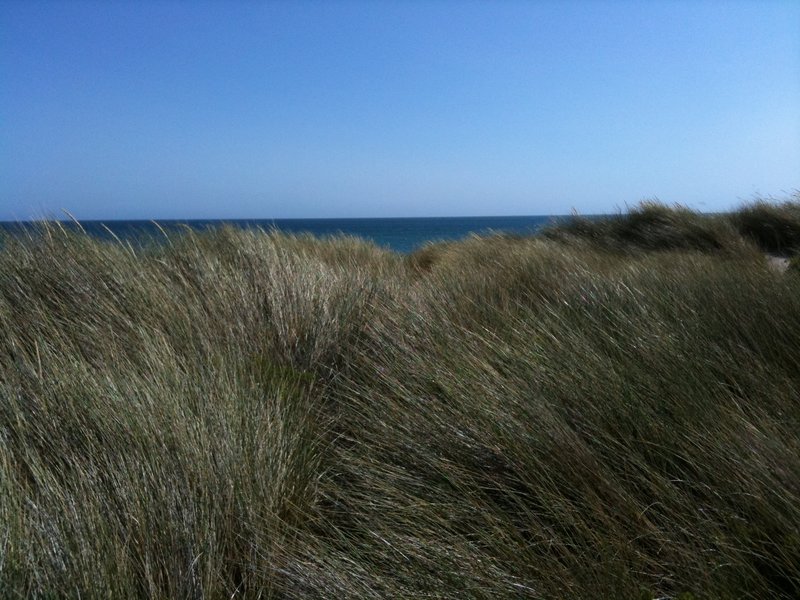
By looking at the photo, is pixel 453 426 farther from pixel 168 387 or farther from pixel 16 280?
pixel 16 280

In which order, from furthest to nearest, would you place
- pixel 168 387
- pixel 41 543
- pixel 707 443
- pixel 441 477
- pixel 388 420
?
1. pixel 388 420
2. pixel 168 387
3. pixel 441 477
4. pixel 707 443
5. pixel 41 543

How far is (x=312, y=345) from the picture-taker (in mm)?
3424

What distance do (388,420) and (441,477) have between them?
47 centimetres

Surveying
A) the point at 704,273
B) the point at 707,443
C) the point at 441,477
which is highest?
the point at 704,273

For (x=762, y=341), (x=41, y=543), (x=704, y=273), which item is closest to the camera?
(x=41, y=543)

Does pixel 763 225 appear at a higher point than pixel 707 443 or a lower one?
higher

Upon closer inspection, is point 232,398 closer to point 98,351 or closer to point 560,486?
point 98,351

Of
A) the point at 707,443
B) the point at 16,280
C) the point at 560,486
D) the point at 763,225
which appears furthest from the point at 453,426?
the point at 763,225

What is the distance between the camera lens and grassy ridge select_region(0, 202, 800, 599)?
1.55 m

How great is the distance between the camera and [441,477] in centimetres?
210

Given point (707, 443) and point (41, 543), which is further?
point (707, 443)

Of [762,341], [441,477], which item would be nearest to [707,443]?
[441,477]

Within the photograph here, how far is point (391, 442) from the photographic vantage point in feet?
7.75

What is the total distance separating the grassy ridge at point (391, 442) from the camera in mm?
1553
